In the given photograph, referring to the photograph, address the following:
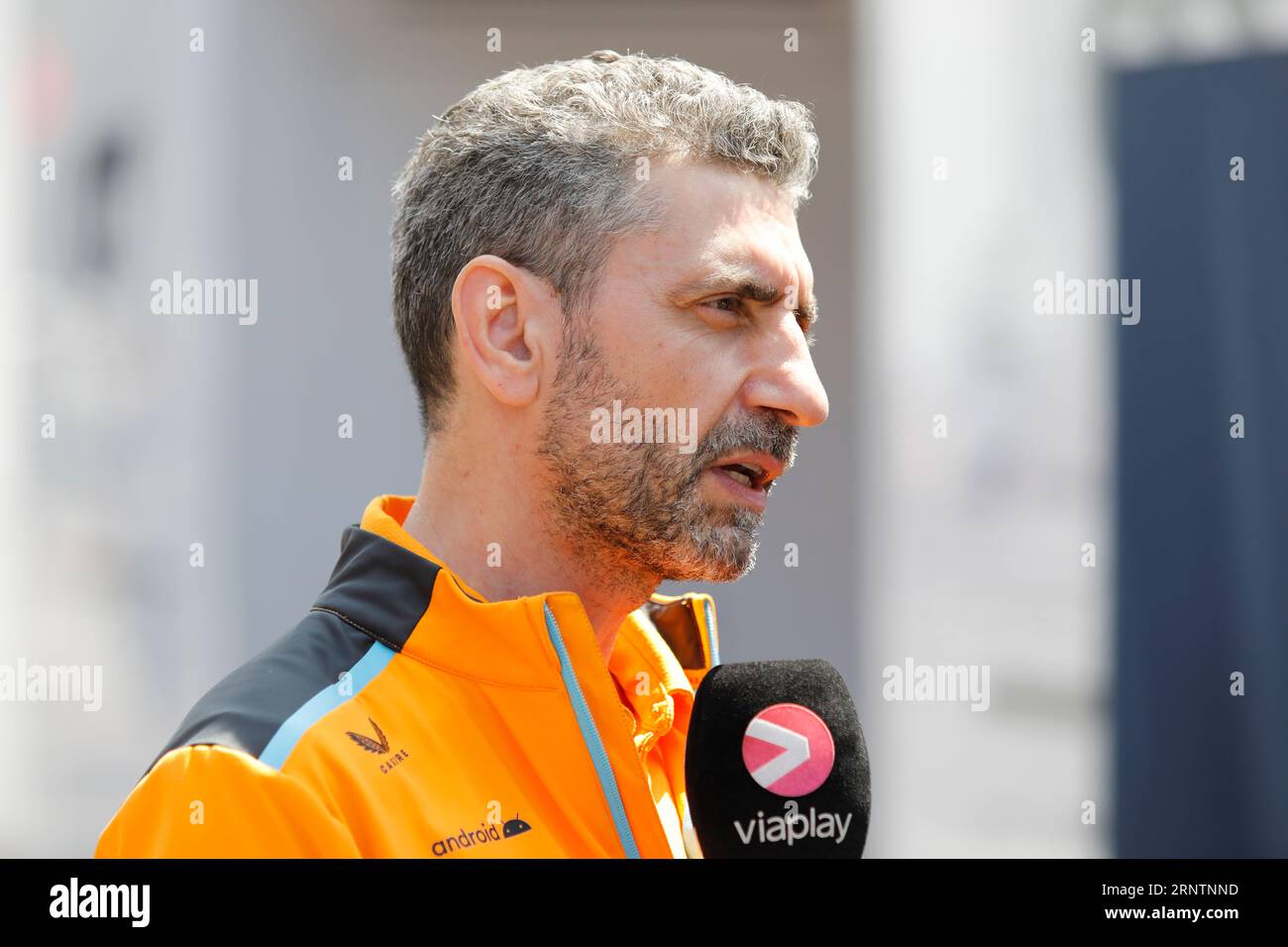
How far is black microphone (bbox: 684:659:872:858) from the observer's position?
1.10 m

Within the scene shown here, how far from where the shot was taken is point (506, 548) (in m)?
1.23

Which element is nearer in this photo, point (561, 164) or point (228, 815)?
point (228, 815)

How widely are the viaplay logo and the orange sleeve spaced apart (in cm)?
34

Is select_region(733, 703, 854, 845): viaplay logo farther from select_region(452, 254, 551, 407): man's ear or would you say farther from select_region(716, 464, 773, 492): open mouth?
select_region(452, 254, 551, 407): man's ear

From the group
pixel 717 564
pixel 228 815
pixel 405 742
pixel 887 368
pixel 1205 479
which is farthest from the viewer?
pixel 887 368

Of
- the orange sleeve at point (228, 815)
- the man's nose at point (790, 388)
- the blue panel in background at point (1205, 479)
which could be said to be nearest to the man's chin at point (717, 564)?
Result: the man's nose at point (790, 388)

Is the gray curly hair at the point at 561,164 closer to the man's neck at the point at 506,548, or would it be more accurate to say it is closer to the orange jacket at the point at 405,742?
the man's neck at the point at 506,548

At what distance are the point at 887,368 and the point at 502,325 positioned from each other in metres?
1.90

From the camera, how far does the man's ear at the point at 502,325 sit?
124 cm

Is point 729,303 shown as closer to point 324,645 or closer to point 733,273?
point 733,273

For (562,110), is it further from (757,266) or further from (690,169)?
(757,266)

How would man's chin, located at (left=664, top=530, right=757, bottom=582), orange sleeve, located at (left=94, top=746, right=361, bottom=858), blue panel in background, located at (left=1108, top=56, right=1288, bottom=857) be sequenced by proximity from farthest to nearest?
blue panel in background, located at (left=1108, top=56, right=1288, bottom=857) < man's chin, located at (left=664, top=530, right=757, bottom=582) < orange sleeve, located at (left=94, top=746, right=361, bottom=858)

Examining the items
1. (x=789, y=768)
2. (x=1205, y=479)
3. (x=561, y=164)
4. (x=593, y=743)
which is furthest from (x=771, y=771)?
(x=1205, y=479)

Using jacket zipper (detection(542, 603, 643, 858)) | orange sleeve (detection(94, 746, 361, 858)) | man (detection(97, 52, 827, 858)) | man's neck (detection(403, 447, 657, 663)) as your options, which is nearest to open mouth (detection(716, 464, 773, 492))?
man (detection(97, 52, 827, 858))
